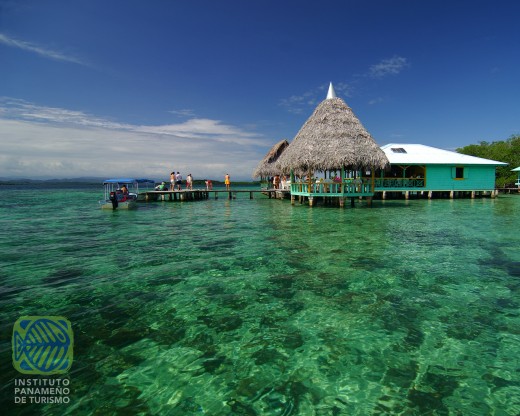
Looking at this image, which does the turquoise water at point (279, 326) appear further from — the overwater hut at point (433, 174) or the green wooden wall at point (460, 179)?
the green wooden wall at point (460, 179)

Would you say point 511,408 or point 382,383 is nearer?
point 511,408

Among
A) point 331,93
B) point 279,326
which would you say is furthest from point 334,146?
point 279,326

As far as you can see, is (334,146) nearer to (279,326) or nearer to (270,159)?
(270,159)

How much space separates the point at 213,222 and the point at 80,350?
964 cm

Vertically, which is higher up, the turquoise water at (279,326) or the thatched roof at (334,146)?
the thatched roof at (334,146)

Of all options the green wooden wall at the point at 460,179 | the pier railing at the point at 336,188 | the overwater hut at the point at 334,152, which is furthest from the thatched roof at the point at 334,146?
the green wooden wall at the point at 460,179

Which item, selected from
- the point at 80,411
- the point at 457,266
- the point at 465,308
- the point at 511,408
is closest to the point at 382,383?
the point at 511,408

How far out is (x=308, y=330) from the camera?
362 cm

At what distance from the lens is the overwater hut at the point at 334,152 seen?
664 inches

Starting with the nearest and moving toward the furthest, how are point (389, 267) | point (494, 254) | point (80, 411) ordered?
point (80, 411) → point (389, 267) → point (494, 254)

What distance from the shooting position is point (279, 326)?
3.72 metres

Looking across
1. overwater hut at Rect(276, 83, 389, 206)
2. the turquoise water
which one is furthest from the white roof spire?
the turquoise water

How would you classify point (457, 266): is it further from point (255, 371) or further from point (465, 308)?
point (255, 371)

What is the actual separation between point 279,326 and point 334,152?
1445 centimetres
